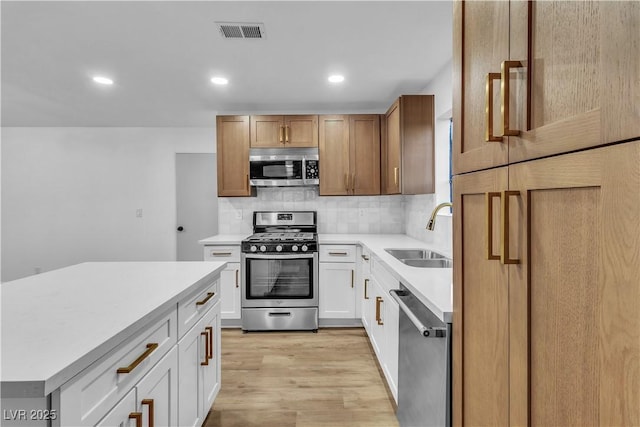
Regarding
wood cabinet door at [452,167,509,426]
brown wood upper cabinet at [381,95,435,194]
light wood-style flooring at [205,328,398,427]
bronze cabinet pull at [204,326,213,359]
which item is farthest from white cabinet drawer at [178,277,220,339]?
brown wood upper cabinet at [381,95,435,194]

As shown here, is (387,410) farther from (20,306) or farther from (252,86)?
(252,86)

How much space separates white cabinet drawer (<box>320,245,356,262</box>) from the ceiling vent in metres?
1.99

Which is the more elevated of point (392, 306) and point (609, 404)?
point (609, 404)

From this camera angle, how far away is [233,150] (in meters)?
3.91

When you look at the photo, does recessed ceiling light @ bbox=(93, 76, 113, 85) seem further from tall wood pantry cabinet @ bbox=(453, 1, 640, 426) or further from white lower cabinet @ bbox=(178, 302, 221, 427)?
tall wood pantry cabinet @ bbox=(453, 1, 640, 426)

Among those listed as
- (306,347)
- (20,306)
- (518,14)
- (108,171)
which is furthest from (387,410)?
(108,171)

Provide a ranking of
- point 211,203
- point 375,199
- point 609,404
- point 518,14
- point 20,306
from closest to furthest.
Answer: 1. point 609,404
2. point 518,14
3. point 20,306
4. point 375,199
5. point 211,203

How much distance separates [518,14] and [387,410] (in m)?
2.14

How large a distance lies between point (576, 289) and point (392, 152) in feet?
10.0

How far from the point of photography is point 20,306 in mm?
1186

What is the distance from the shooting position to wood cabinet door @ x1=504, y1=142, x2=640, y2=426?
505 millimetres

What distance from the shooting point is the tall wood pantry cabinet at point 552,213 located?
0.51 meters

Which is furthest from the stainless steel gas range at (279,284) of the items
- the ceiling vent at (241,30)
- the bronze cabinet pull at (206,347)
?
the ceiling vent at (241,30)

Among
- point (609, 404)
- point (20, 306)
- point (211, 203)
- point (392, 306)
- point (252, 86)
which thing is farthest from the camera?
point (211, 203)
